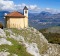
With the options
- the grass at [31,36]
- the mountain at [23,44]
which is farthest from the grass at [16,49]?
the grass at [31,36]

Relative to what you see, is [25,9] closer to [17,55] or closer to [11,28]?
[11,28]

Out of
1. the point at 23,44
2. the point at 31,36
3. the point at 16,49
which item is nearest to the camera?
the point at 16,49

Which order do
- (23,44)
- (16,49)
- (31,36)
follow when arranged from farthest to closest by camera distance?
(31,36) < (23,44) < (16,49)

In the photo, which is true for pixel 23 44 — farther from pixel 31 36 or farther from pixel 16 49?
pixel 31 36

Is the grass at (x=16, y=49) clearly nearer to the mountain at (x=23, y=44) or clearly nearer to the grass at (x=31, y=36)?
the mountain at (x=23, y=44)

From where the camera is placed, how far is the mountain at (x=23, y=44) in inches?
A: 1932

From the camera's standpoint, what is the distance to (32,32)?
262ft

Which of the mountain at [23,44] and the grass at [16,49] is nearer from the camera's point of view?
the grass at [16,49]

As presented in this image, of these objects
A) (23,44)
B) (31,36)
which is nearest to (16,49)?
(23,44)

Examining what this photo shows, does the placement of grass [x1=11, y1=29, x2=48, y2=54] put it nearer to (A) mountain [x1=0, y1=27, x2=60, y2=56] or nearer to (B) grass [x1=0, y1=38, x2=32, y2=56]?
(A) mountain [x1=0, y1=27, x2=60, y2=56]

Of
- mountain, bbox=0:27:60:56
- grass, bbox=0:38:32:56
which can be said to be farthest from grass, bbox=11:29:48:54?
Answer: grass, bbox=0:38:32:56

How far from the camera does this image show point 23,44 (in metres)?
56.1

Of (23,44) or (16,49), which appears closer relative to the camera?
(16,49)

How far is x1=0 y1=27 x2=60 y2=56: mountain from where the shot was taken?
49072 millimetres
